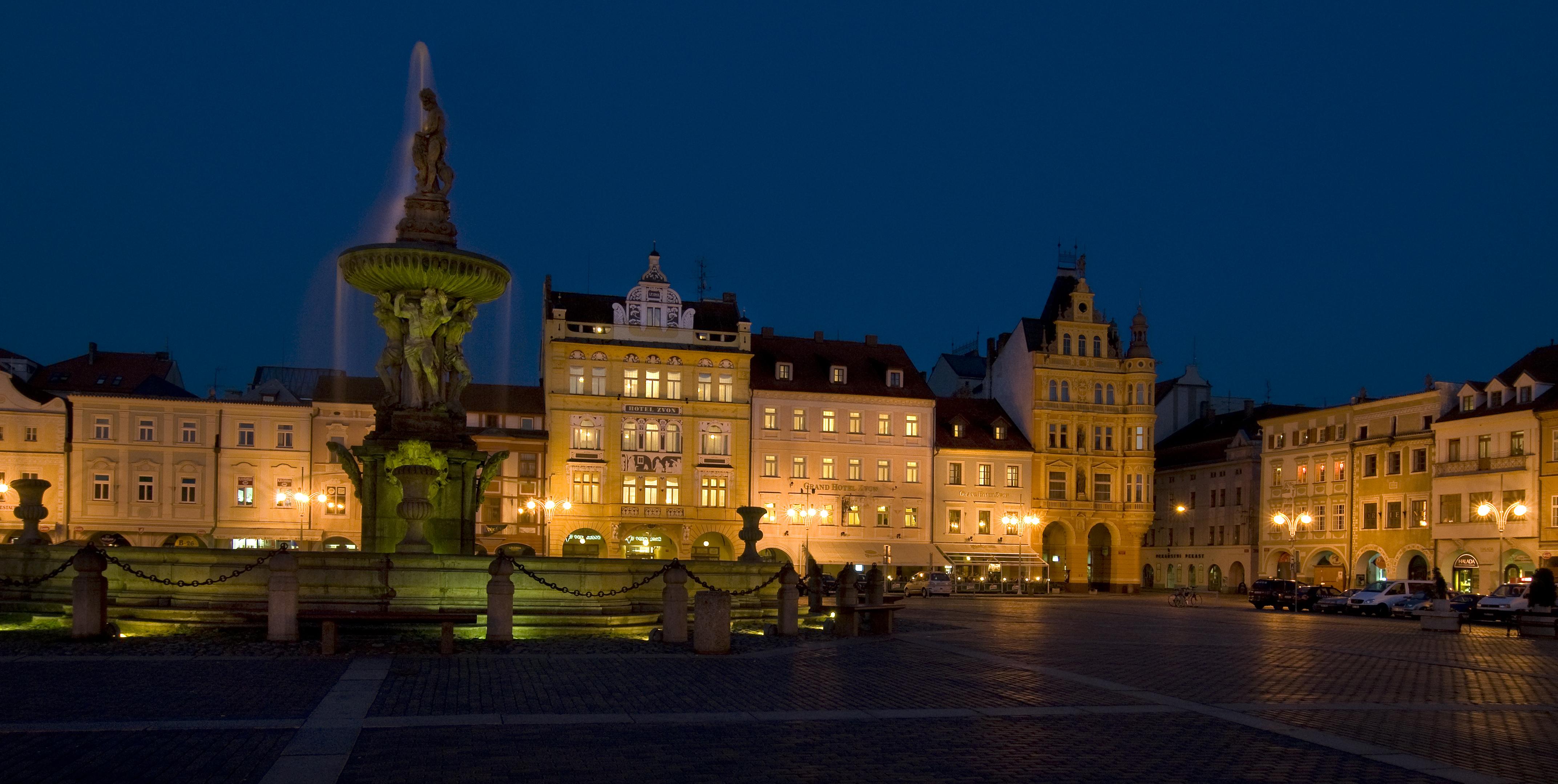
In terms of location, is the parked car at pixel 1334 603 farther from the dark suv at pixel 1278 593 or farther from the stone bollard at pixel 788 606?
the stone bollard at pixel 788 606

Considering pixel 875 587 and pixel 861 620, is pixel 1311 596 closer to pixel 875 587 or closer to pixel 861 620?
pixel 875 587

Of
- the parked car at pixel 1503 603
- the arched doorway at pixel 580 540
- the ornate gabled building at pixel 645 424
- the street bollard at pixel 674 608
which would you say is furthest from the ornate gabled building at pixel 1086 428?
the street bollard at pixel 674 608

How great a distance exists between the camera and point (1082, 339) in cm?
7250

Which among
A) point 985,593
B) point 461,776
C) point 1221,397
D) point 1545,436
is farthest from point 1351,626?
point 1221,397

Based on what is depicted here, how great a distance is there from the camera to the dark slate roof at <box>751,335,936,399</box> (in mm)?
68312

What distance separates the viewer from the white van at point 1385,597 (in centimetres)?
4641

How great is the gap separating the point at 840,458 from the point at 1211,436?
26.9 m

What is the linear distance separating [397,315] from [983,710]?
1544 cm

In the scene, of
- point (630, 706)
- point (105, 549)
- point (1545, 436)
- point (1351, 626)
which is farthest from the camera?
point (1545, 436)

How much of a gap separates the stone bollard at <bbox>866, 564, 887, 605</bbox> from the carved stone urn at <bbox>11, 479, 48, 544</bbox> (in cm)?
1467

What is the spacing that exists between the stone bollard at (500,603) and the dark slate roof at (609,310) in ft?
153

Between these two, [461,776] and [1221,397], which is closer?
[461,776]

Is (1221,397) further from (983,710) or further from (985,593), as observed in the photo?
(983,710)

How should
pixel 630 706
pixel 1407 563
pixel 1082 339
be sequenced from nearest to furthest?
pixel 630 706 → pixel 1407 563 → pixel 1082 339
